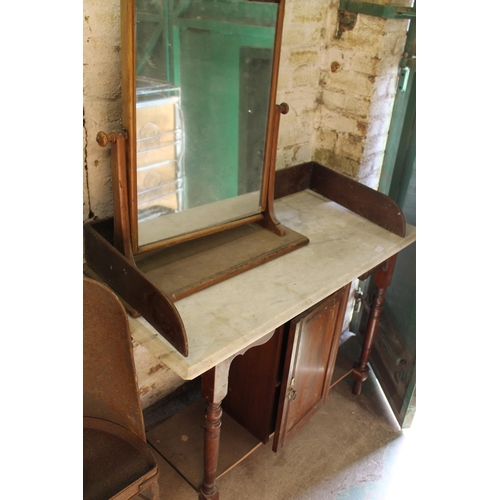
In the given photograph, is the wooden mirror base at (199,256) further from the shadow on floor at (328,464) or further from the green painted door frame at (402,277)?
the shadow on floor at (328,464)

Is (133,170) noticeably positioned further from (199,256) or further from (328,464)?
(328,464)

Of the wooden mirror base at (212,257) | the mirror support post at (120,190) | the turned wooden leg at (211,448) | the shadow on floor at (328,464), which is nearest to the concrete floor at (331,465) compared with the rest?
the shadow on floor at (328,464)

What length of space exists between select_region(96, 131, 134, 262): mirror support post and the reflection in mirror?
0.06 metres

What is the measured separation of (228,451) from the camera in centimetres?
201

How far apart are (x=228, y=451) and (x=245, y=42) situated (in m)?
1.54

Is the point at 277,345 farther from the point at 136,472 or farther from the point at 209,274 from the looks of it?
the point at 136,472

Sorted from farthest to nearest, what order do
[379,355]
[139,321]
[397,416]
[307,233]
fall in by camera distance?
[379,355] → [397,416] → [307,233] → [139,321]

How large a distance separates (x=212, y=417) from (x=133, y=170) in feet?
2.58

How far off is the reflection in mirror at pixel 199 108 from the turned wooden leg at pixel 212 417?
0.44 m

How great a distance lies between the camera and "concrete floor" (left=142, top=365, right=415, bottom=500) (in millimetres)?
1896

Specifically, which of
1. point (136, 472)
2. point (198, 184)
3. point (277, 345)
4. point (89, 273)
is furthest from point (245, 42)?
point (136, 472)

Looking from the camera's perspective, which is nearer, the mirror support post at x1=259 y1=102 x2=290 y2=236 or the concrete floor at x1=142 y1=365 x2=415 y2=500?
the mirror support post at x1=259 y1=102 x2=290 y2=236

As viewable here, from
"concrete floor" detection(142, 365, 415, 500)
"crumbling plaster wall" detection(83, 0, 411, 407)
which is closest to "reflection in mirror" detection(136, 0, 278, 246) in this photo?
"crumbling plaster wall" detection(83, 0, 411, 407)

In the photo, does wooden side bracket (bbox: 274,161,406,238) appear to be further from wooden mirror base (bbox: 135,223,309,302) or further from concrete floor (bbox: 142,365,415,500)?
concrete floor (bbox: 142,365,415,500)
